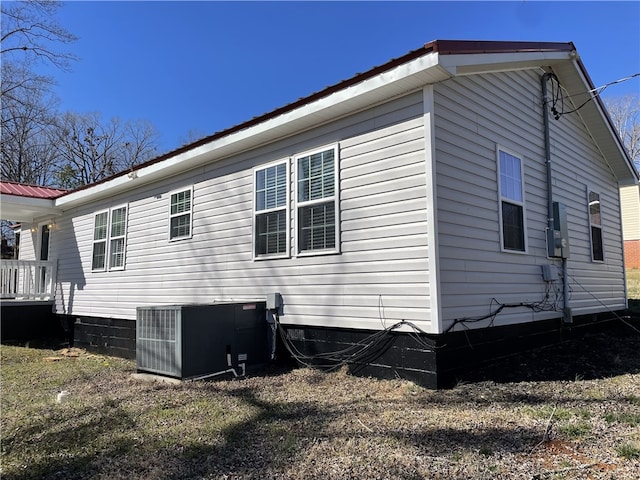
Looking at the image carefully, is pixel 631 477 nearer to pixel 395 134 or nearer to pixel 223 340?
pixel 395 134

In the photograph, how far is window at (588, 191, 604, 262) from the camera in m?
8.53

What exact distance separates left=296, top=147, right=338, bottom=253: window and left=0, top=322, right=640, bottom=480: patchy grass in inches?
64.6

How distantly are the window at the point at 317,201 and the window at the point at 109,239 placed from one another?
17.1ft

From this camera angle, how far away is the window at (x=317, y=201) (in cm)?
576

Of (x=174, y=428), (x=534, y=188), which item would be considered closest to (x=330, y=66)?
(x=534, y=188)

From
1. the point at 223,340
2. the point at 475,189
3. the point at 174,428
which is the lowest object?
the point at 174,428

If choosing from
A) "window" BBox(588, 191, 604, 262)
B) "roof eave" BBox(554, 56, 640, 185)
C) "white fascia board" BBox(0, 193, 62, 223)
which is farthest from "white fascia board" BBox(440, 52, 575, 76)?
"white fascia board" BBox(0, 193, 62, 223)

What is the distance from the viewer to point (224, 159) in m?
7.51

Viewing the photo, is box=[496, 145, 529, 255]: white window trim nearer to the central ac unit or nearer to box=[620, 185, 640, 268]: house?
the central ac unit

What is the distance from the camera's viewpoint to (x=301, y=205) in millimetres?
6141

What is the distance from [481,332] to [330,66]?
33.9 feet

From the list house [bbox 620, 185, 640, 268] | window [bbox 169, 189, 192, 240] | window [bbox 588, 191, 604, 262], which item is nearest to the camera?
window [bbox 169, 189, 192, 240]

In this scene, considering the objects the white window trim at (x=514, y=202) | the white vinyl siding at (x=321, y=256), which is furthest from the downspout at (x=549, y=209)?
the white vinyl siding at (x=321, y=256)

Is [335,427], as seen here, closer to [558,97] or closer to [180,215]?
[180,215]
